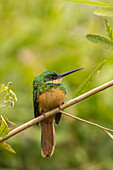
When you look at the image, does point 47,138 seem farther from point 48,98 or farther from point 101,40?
point 101,40

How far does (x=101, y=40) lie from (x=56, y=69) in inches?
64.7

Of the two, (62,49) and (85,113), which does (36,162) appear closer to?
(85,113)

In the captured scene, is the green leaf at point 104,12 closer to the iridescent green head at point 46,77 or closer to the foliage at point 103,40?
the foliage at point 103,40

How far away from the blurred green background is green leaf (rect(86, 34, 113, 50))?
1.20 meters

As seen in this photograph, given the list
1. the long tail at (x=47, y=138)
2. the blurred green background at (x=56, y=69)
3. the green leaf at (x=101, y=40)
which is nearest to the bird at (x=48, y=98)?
the long tail at (x=47, y=138)

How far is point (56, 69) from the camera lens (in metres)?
2.62

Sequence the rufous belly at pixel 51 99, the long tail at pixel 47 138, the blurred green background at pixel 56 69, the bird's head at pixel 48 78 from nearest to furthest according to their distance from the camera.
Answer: the long tail at pixel 47 138, the rufous belly at pixel 51 99, the bird's head at pixel 48 78, the blurred green background at pixel 56 69

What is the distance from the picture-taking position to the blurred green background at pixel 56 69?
249cm

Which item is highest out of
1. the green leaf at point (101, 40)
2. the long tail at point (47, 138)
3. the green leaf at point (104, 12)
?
the green leaf at point (104, 12)

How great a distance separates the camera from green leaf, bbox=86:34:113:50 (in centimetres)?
98

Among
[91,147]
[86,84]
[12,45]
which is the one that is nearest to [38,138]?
[91,147]

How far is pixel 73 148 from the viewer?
282 centimetres

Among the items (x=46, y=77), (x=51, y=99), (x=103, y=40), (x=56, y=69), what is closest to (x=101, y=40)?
(x=103, y=40)

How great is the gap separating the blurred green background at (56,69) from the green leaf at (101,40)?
1.20m
